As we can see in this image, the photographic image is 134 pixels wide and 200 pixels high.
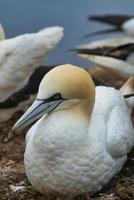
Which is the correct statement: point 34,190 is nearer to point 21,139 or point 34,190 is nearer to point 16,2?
point 21,139

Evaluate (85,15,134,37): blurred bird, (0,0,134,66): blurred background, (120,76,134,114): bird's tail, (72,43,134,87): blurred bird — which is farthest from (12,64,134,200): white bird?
(0,0,134,66): blurred background

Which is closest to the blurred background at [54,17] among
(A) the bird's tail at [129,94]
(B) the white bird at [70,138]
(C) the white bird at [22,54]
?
(C) the white bird at [22,54]

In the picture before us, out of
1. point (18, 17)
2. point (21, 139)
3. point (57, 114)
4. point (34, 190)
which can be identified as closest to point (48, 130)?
point (57, 114)

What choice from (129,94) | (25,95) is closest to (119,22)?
(25,95)

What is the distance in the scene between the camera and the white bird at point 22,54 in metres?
2.48

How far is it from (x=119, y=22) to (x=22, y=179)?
1.57m

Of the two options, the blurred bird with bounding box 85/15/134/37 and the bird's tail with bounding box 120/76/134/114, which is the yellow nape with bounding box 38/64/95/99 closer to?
the bird's tail with bounding box 120/76/134/114

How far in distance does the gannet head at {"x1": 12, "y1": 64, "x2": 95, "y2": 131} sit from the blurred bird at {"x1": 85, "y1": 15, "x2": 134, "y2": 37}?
1687 millimetres

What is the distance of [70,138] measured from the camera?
68.7 inches

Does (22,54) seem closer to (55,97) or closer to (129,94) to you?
(129,94)

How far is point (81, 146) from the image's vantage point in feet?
5.80

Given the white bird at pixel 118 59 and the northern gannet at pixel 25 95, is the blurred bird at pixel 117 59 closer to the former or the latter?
Result: the white bird at pixel 118 59

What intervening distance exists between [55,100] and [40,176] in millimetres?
262

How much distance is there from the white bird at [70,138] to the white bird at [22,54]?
666 mm
